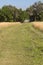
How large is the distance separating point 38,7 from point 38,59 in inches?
3521

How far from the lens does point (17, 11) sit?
302 feet

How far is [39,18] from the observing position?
86688mm

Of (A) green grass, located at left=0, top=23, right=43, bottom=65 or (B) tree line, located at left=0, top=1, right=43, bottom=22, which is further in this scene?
(B) tree line, located at left=0, top=1, right=43, bottom=22

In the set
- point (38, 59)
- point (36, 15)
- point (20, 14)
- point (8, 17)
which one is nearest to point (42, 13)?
point (36, 15)

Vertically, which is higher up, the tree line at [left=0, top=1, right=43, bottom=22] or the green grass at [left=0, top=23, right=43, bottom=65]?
the green grass at [left=0, top=23, right=43, bottom=65]

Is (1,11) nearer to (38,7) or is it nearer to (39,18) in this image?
(39,18)

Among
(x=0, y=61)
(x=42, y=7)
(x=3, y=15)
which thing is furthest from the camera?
(x=42, y=7)

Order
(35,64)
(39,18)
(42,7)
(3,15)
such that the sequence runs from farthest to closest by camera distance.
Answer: (42,7), (39,18), (3,15), (35,64)

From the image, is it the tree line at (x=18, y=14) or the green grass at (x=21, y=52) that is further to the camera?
the tree line at (x=18, y=14)

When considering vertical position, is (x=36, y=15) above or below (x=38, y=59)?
below

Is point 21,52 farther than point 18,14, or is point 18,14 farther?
point 18,14

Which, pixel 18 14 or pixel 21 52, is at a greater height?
pixel 21 52

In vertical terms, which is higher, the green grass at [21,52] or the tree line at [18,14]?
the green grass at [21,52]

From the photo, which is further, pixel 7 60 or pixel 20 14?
pixel 20 14
